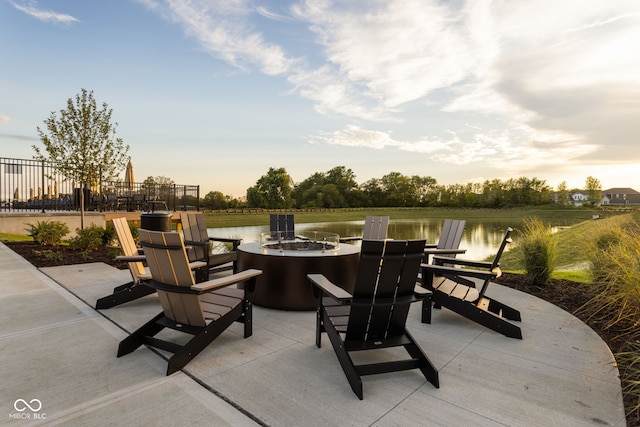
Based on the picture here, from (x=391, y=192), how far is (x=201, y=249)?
220 ft

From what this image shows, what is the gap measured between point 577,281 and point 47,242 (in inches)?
Result: 498

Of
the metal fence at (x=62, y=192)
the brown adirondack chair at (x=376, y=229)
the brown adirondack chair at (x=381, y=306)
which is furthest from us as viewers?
the metal fence at (x=62, y=192)

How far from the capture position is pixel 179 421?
1.98 metres

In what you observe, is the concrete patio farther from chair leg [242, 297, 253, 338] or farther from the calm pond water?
the calm pond water

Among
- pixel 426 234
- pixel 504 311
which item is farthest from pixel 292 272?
pixel 426 234

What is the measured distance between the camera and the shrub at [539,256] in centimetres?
556

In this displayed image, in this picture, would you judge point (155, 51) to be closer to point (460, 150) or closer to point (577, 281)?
point (577, 281)

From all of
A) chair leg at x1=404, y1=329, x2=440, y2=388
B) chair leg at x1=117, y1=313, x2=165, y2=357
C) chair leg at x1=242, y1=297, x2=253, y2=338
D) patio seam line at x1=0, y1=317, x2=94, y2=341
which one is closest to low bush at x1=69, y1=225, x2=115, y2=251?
patio seam line at x1=0, y1=317, x2=94, y2=341

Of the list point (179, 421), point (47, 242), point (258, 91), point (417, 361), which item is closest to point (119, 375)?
point (179, 421)

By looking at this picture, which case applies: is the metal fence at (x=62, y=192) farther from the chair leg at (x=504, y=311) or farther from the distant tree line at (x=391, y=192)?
the distant tree line at (x=391, y=192)

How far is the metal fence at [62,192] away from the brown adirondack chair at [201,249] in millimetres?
6826

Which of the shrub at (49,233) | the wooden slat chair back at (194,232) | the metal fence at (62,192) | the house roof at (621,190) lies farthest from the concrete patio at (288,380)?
the house roof at (621,190)

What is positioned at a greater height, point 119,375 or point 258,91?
point 258,91

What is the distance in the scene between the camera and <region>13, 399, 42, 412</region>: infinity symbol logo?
6.88ft
